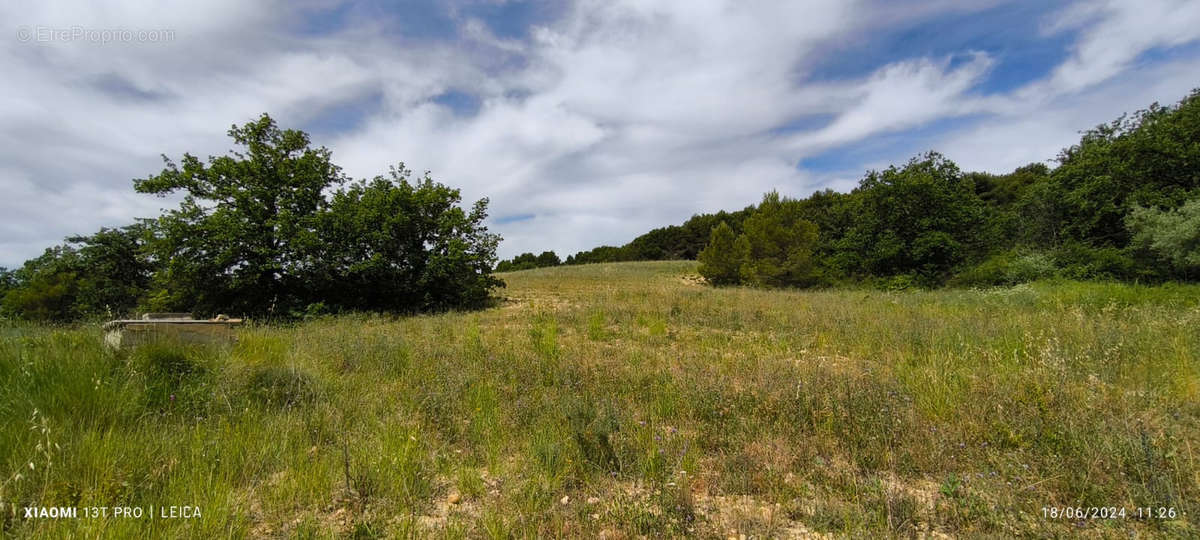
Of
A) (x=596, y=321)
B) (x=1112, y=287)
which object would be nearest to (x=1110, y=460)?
(x=596, y=321)

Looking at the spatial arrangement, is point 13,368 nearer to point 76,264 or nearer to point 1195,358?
point 1195,358

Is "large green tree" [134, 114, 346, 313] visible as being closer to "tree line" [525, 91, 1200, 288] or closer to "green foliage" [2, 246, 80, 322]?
"green foliage" [2, 246, 80, 322]

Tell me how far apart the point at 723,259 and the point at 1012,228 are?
1712cm

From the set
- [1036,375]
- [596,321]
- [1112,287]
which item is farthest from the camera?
[1112,287]

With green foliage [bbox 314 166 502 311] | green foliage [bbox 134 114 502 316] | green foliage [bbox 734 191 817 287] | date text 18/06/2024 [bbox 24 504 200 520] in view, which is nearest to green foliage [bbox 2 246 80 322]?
green foliage [bbox 134 114 502 316]

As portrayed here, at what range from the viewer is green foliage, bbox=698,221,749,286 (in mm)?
26078

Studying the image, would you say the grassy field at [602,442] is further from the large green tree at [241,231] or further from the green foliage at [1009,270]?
the green foliage at [1009,270]

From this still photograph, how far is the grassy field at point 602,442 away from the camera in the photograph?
2369 millimetres

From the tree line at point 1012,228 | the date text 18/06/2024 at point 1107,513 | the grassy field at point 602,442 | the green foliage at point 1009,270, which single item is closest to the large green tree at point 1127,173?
the tree line at point 1012,228

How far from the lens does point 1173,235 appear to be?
45.1 feet

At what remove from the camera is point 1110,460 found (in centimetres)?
271

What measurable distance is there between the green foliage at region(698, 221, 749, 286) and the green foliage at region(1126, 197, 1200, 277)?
15556 mm

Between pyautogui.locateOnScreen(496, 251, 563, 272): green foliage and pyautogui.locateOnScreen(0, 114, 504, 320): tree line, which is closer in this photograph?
pyautogui.locateOnScreen(0, 114, 504, 320): tree line

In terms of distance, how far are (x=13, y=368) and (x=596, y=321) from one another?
7.98m
